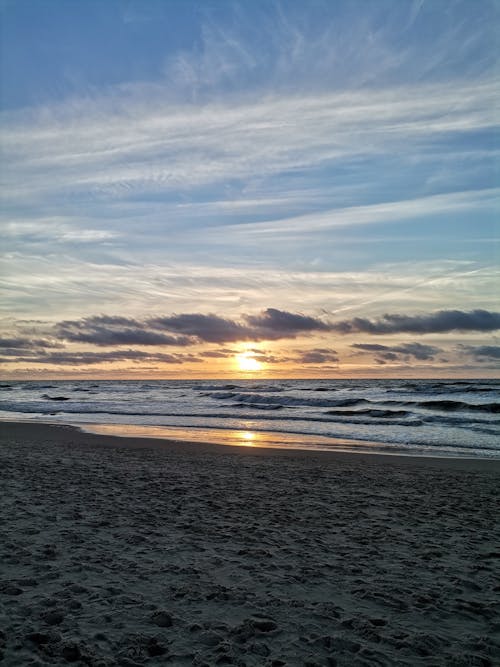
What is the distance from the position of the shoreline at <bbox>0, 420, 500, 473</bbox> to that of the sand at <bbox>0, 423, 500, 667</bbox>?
350cm

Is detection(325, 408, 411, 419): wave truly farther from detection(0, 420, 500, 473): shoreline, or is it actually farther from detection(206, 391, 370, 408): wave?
detection(0, 420, 500, 473): shoreline

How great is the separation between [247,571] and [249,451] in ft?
36.9

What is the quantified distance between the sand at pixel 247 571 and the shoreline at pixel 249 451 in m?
3.50

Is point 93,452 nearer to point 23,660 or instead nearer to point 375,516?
point 375,516

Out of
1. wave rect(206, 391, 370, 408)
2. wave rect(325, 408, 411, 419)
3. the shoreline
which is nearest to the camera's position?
the shoreline

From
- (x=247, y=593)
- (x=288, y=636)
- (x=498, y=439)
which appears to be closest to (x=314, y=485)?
(x=247, y=593)

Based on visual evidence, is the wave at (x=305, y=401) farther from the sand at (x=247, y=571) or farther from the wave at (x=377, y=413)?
the sand at (x=247, y=571)

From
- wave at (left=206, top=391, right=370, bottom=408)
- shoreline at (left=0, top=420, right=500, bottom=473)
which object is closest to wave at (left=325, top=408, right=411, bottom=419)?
wave at (left=206, top=391, right=370, bottom=408)

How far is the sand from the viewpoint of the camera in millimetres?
4215

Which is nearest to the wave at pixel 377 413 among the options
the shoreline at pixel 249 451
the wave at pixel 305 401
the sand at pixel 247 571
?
the wave at pixel 305 401

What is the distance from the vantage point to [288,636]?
440 centimetres

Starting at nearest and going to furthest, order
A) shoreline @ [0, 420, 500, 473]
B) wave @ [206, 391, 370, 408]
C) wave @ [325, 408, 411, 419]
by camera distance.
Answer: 1. shoreline @ [0, 420, 500, 473]
2. wave @ [325, 408, 411, 419]
3. wave @ [206, 391, 370, 408]

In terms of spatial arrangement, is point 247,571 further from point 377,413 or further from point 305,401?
point 305,401

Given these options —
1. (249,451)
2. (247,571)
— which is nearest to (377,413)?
(249,451)
